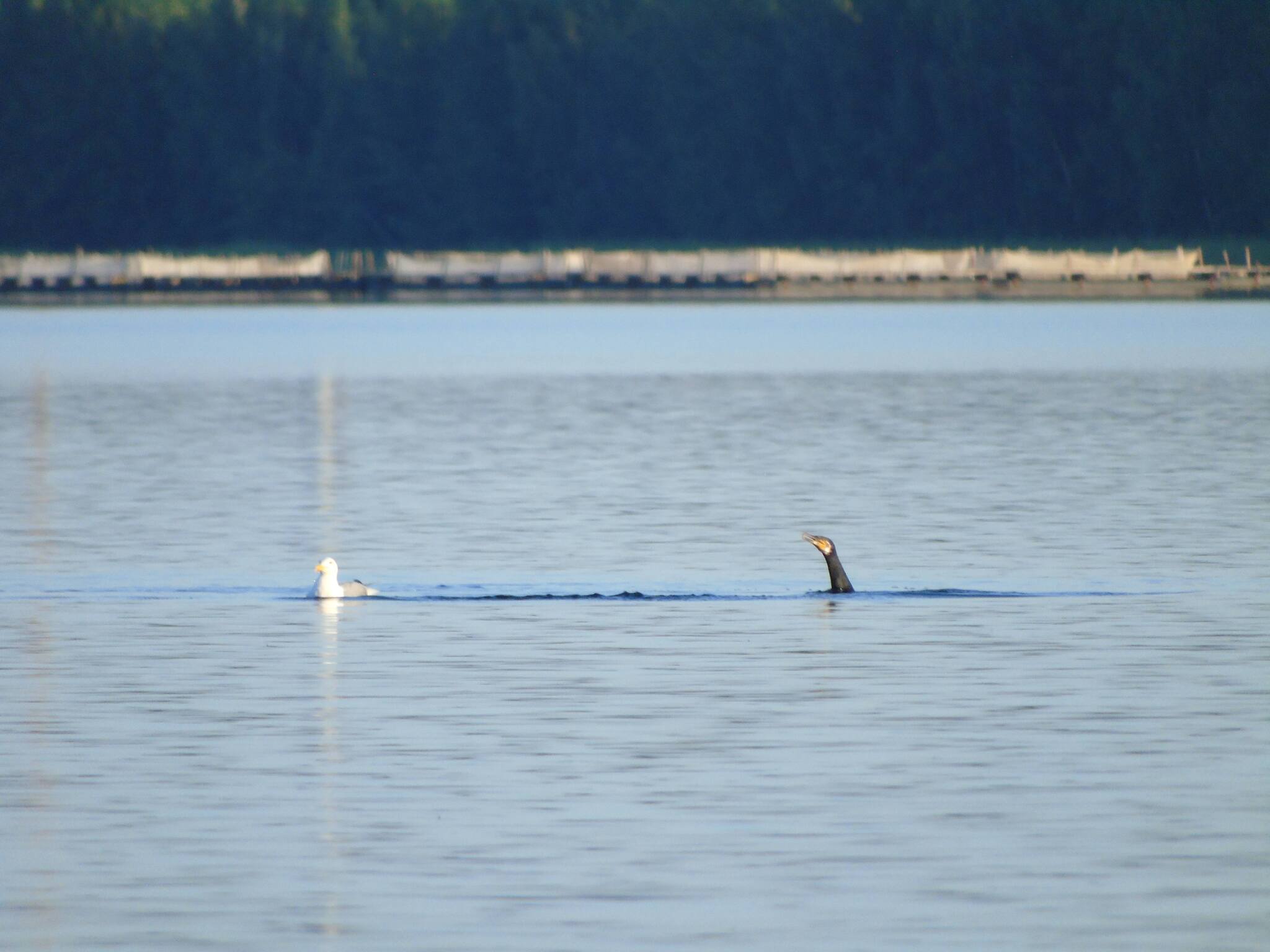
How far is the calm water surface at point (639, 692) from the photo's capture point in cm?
1297

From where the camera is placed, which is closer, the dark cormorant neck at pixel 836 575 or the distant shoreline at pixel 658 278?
the dark cormorant neck at pixel 836 575

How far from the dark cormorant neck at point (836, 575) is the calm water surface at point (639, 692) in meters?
0.20

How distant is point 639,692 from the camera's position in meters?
18.7

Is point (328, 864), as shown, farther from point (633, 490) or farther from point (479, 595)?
point (633, 490)

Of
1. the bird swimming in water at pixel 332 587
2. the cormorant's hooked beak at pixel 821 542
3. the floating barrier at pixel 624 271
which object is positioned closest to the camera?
the cormorant's hooked beak at pixel 821 542

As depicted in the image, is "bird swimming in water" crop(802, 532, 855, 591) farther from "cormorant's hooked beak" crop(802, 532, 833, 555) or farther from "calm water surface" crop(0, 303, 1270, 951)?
"calm water surface" crop(0, 303, 1270, 951)

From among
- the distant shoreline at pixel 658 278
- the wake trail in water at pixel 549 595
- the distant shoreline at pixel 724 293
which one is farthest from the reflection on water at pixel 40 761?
the distant shoreline at pixel 724 293

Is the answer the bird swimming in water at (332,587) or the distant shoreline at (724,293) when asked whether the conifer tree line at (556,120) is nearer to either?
the distant shoreline at (724,293)

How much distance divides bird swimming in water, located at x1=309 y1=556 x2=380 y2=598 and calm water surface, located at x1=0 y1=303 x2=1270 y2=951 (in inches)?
7.0

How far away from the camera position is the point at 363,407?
176 feet

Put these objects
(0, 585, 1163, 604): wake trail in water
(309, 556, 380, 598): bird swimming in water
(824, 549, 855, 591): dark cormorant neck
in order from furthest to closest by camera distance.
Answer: (0, 585, 1163, 604): wake trail in water, (824, 549, 855, 591): dark cormorant neck, (309, 556, 380, 598): bird swimming in water

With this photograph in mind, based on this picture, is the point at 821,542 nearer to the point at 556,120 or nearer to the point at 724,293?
the point at 724,293

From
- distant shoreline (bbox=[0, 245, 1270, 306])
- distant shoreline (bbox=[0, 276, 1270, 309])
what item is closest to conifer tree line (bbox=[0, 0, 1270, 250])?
distant shoreline (bbox=[0, 276, 1270, 309])

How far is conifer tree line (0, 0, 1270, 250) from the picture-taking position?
14212cm
